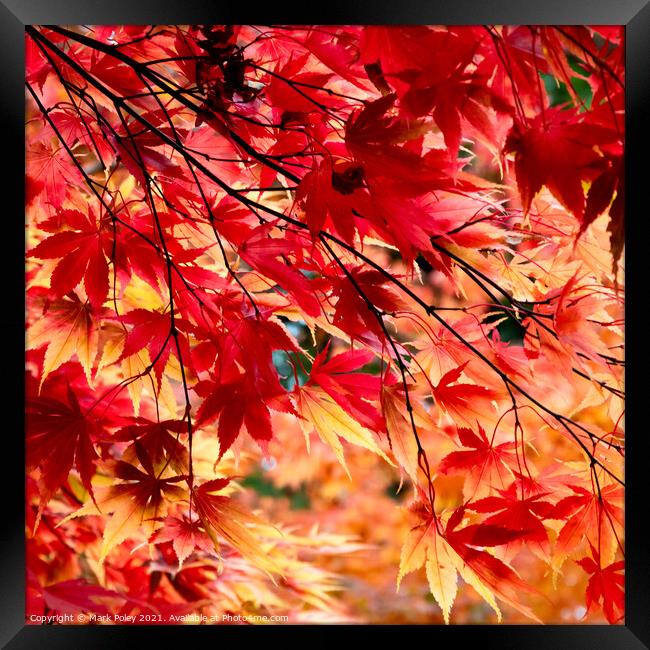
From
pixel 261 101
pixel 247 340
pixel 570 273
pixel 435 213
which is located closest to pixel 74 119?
pixel 261 101

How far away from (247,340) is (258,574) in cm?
66

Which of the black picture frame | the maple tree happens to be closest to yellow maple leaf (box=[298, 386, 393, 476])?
the maple tree

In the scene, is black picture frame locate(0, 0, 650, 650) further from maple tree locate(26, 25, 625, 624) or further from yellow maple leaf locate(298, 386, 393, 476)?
yellow maple leaf locate(298, 386, 393, 476)

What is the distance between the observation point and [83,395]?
971 millimetres

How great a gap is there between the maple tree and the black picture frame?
20 mm

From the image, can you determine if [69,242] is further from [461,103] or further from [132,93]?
[461,103]

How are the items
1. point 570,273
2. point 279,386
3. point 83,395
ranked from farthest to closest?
point 83,395 → point 570,273 → point 279,386

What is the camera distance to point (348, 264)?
0.71 m

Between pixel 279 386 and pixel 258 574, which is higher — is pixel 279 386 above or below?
above
